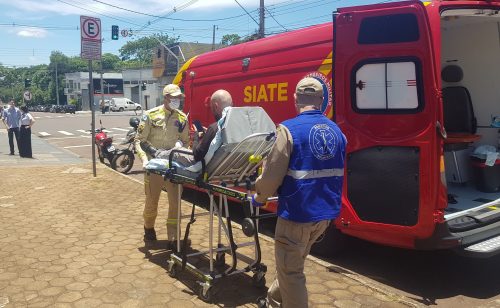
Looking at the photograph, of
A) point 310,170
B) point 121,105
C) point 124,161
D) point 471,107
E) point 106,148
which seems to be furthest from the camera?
point 121,105

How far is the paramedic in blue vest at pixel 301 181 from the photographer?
9.16 feet

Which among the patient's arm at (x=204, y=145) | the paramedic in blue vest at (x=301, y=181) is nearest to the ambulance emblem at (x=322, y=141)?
the paramedic in blue vest at (x=301, y=181)

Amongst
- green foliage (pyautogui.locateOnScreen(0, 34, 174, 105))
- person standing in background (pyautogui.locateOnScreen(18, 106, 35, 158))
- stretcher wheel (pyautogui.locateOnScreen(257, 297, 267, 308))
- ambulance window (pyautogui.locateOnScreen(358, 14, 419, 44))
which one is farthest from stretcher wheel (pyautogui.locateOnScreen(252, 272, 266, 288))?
green foliage (pyautogui.locateOnScreen(0, 34, 174, 105))

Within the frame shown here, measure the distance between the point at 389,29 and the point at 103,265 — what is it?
3.64 metres

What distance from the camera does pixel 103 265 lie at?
15.3 ft

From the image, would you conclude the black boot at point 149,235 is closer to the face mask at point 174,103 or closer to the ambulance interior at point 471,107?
the face mask at point 174,103

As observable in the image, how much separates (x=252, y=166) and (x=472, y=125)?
144 inches

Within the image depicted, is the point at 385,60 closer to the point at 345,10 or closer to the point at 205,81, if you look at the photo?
the point at 345,10

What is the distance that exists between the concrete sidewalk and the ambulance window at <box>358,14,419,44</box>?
7.45 feet

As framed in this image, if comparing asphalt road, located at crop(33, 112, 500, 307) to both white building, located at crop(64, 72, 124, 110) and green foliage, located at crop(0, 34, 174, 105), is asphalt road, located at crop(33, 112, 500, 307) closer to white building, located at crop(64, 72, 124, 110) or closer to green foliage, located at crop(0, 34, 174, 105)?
white building, located at crop(64, 72, 124, 110)

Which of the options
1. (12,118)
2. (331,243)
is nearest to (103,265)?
(331,243)

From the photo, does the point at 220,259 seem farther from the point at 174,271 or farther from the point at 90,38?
the point at 90,38

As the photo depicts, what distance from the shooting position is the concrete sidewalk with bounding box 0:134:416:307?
3916 mm

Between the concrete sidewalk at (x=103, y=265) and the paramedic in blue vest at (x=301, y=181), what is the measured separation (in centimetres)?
106
